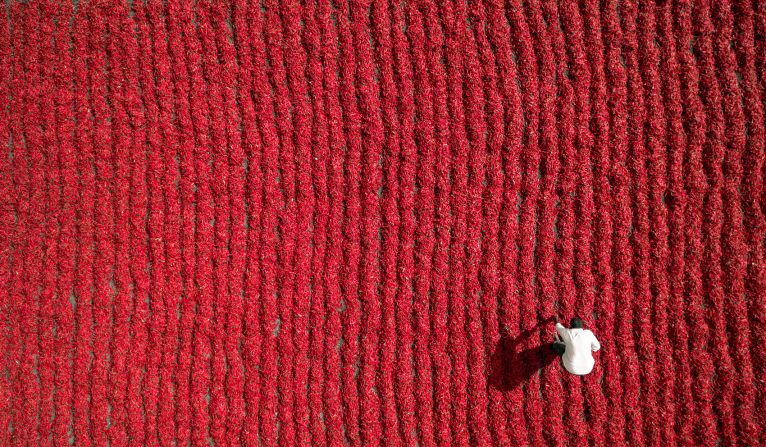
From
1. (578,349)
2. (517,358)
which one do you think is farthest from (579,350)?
(517,358)

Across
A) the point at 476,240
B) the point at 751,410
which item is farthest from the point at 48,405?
the point at 751,410

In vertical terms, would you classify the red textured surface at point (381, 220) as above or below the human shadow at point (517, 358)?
above

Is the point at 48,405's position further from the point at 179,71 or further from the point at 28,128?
the point at 179,71

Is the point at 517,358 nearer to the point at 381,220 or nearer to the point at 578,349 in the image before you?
the point at 578,349

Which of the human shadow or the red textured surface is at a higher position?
the red textured surface
